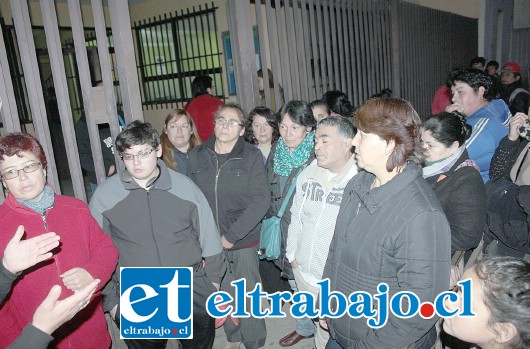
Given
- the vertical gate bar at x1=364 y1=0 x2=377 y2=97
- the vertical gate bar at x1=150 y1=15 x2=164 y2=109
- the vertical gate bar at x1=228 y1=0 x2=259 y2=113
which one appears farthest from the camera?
the vertical gate bar at x1=150 y1=15 x2=164 y2=109

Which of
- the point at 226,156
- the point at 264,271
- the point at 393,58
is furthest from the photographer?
the point at 393,58

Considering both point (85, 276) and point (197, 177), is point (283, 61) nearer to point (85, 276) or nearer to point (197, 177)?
point (197, 177)

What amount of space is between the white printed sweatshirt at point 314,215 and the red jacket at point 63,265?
1.09 m

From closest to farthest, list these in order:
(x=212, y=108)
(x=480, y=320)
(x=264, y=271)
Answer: (x=480, y=320) < (x=264, y=271) < (x=212, y=108)

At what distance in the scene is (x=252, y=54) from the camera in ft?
11.8

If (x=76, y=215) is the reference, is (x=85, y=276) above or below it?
below

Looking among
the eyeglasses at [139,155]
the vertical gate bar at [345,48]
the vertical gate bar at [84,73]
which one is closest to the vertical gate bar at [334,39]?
the vertical gate bar at [345,48]

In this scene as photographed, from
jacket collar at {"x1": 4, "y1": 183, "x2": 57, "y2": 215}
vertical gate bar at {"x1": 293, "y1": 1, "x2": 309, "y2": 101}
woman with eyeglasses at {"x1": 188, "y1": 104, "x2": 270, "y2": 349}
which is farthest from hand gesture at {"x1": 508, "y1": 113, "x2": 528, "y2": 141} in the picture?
jacket collar at {"x1": 4, "y1": 183, "x2": 57, "y2": 215}

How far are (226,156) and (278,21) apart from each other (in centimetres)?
182

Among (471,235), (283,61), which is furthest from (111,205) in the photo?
(283,61)

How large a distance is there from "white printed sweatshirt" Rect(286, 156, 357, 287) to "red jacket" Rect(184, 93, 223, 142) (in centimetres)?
235

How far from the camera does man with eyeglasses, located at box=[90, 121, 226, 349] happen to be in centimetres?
226

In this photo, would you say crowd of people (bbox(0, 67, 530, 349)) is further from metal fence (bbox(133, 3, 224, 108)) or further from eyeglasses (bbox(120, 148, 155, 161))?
metal fence (bbox(133, 3, 224, 108))

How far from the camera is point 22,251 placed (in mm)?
1554
